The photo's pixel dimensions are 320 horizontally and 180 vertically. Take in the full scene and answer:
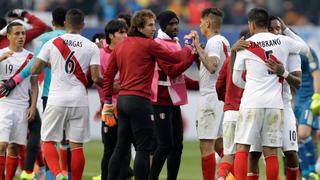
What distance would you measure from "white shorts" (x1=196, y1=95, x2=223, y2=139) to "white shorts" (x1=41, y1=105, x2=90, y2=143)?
5.29 feet

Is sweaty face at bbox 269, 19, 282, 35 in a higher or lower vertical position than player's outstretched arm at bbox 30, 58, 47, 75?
higher

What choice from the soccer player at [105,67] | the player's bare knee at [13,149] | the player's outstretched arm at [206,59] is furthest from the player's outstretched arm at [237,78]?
the player's bare knee at [13,149]

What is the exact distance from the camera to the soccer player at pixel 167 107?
15820mm

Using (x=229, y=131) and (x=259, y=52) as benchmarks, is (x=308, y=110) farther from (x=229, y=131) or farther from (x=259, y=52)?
(x=259, y=52)

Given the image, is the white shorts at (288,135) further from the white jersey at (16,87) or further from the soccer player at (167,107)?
the white jersey at (16,87)

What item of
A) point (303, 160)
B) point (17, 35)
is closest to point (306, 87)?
point (303, 160)

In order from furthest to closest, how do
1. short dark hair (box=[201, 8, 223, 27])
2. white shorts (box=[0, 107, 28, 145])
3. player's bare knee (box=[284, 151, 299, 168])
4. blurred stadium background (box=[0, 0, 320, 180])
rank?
blurred stadium background (box=[0, 0, 320, 180])
white shorts (box=[0, 107, 28, 145])
short dark hair (box=[201, 8, 223, 27])
player's bare knee (box=[284, 151, 299, 168])

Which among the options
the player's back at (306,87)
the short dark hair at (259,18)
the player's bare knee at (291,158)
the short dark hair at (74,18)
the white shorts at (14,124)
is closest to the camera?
the short dark hair at (259,18)

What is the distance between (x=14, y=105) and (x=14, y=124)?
275 millimetres

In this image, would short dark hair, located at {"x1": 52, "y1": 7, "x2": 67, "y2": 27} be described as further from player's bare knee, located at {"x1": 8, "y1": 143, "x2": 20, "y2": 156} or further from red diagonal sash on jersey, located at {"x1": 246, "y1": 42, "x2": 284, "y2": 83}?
red diagonal sash on jersey, located at {"x1": 246, "y1": 42, "x2": 284, "y2": 83}

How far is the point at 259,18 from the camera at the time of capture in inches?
565

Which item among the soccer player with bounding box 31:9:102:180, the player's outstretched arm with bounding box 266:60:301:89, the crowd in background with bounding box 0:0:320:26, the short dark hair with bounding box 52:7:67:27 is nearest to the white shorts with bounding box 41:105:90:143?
the soccer player with bounding box 31:9:102:180

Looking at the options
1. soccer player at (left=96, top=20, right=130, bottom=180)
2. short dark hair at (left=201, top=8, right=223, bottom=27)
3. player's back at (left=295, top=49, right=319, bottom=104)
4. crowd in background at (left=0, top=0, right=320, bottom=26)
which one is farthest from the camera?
crowd in background at (left=0, top=0, right=320, bottom=26)

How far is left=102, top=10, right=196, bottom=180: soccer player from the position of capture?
14703 mm
